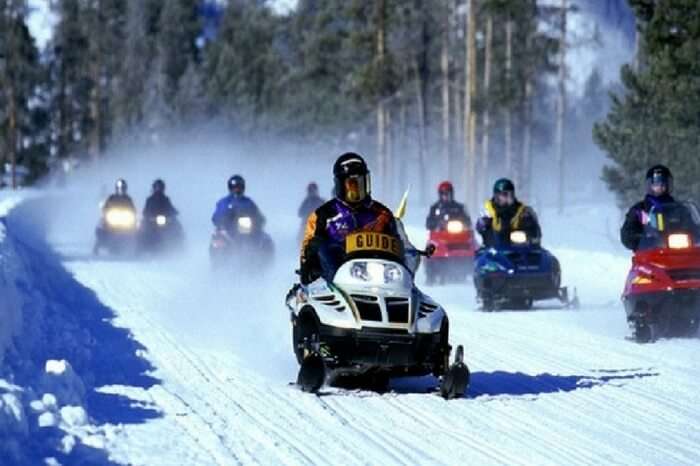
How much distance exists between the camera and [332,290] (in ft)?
37.7

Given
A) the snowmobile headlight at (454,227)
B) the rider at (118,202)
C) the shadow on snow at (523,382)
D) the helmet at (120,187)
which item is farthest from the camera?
the helmet at (120,187)

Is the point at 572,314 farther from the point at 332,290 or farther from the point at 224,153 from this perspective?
A: the point at 224,153

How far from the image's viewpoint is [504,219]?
68.7 ft

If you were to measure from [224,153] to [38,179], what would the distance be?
2217cm

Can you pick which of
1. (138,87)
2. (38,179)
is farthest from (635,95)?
(138,87)

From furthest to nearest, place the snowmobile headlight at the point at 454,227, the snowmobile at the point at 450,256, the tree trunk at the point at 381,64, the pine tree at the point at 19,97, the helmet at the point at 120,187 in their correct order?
the pine tree at the point at 19,97
the tree trunk at the point at 381,64
the helmet at the point at 120,187
the snowmobile headlight at the point at 454,227
the snowmobile at the point at 450,256

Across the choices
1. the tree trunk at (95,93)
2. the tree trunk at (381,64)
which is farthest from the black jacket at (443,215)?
A: the tree trunk at (95,93)

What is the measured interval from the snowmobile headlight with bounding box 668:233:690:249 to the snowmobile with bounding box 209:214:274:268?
1098cm

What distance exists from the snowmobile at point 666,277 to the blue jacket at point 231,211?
10855 millimetres

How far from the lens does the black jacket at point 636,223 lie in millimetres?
16359

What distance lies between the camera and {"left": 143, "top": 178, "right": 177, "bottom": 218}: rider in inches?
1293

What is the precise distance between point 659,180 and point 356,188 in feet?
18.7

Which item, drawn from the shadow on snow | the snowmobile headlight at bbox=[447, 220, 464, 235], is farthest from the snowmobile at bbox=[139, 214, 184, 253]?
the shadow on snow

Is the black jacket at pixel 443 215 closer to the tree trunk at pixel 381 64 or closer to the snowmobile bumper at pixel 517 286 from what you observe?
the snowmobile bumper at pixel 517 286
